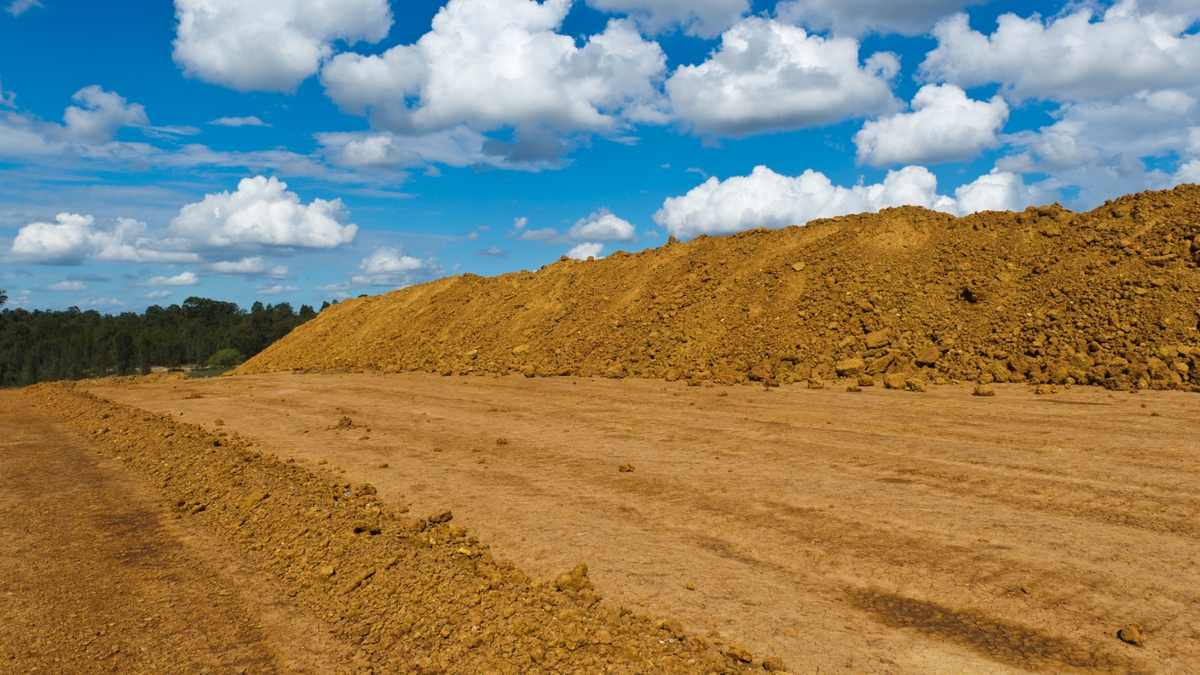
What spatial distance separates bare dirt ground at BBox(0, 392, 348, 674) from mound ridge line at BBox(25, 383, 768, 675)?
25 cm

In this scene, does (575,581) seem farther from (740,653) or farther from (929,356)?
(929,356)

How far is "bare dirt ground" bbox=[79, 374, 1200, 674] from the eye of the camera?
4.47m

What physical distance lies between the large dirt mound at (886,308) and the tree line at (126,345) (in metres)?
59.3

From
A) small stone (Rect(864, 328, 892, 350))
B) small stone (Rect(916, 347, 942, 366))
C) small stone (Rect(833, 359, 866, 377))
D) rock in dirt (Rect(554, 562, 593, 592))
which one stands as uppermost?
small stone (Rect(864, 328, 892, 350))

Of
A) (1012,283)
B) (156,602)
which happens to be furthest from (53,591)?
(1012,283)

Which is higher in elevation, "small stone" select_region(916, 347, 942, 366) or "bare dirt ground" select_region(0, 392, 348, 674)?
"small stone" select_region(916, 347, 942, 366)

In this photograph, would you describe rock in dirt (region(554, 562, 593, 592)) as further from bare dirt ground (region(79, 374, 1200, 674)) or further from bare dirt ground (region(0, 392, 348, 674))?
bare dirt ground (region(0, 392, 348, 674))

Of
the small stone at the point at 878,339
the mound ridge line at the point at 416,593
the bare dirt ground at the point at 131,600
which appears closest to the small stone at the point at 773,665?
the mound ridge line at the point at 416,593

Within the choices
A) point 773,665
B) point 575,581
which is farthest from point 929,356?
point 773,665

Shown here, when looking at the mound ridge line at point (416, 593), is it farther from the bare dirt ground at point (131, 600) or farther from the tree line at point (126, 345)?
the tree line at point (126, 345)

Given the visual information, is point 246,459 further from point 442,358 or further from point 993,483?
point 442,358

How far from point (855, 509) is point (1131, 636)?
281 cm

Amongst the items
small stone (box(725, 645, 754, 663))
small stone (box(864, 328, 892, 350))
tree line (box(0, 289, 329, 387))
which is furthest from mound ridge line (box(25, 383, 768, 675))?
tree line (box(0, 289, 329, 387))

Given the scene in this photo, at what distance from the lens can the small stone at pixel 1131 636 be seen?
4.22 meters
